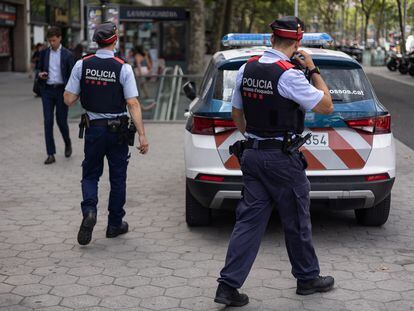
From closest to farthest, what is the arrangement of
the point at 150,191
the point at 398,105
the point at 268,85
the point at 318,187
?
the point at 268,85, the point at 318,187, the point at 150,191, the point at 398,105

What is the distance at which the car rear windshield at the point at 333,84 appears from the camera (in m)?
5.77

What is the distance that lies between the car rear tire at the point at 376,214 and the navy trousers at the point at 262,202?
197 cm

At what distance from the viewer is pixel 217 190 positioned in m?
5.67

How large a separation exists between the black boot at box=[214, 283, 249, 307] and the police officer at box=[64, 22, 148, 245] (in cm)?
162

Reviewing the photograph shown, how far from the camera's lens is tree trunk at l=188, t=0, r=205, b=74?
1942 centimetres

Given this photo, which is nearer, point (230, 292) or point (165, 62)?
point (230, 292)

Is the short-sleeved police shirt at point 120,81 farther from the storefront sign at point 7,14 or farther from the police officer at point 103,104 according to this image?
the storefront sign at point 7,14

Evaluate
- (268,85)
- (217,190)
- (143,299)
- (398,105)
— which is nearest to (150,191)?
(217,190)

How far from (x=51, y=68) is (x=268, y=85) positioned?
5653mm

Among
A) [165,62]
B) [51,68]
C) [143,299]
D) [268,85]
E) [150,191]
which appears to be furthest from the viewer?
[165,62]

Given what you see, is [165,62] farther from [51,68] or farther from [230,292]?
[230,292]

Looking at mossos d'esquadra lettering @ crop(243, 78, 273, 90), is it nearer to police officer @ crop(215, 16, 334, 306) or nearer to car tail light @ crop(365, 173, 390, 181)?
police officer @ crop(215, 16, 334, 306)

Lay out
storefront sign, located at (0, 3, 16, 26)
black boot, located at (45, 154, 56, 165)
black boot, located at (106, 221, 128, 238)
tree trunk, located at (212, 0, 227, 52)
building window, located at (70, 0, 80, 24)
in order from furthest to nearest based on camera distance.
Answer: building window, located at (70, 0, 80, 24), storefront sign, located at (0, 3, 16, 26), tree trunk, located at (212, 0, 227, 52), black boot, located at (45, 154, 56, 165), black boot, located at (106, 221, 128, 238)

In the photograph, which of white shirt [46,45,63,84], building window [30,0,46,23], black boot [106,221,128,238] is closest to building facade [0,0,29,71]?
building window [30,0,46,23]
